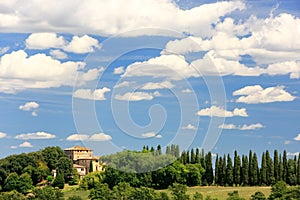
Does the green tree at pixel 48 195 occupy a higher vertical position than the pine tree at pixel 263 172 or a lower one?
lower

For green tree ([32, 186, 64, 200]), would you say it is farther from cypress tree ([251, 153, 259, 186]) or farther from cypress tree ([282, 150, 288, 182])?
cypress tree ([282, 150, 288, 182])

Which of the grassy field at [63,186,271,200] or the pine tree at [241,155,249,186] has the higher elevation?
the pine tree at [241,155,249,186]

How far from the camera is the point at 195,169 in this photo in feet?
178

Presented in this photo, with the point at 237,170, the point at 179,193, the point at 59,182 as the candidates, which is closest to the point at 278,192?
the point at 179,193

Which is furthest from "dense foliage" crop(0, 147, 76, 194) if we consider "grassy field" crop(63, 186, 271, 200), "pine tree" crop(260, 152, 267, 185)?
"pine tree" crop(260, 152, 267, 185)

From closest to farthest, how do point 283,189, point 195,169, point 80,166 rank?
point 283,189
point 195,169
point 80,166

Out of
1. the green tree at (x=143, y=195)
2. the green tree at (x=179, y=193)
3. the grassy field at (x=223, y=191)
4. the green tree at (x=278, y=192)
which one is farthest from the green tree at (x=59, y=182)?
the green tree at (x=278, y=192)

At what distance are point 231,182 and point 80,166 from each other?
2241 centimetres

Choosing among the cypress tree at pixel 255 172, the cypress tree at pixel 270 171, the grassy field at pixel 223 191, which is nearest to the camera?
the grassy field at pixel 223 191

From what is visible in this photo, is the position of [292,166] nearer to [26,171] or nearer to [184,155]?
[184,155]

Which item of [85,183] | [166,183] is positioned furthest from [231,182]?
[85,183]

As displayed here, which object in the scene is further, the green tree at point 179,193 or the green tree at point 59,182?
the green tree at point 59,182

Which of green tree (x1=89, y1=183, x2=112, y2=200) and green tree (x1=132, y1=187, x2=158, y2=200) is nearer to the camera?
green tree (x1=132, y1=187, x2=158, y2=200)

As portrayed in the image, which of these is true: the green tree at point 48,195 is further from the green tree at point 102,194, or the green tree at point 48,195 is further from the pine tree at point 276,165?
A: the pine tree at point 276,165
